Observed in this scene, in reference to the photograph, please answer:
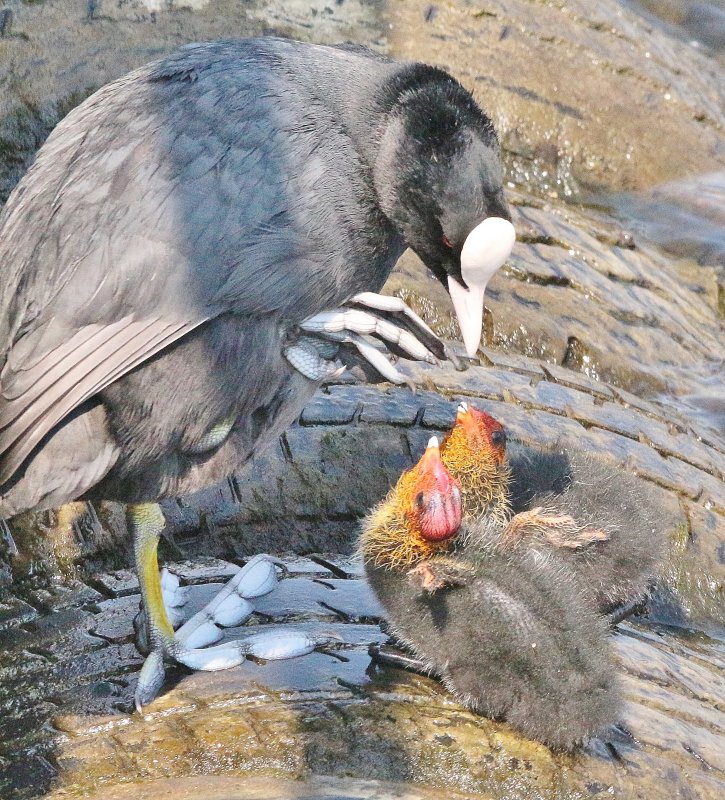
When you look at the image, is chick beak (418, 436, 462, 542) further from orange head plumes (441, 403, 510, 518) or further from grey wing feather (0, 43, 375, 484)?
grey wing feather (0, 43, 375, 484)

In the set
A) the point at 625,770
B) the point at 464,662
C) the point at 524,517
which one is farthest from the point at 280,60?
the point at 625,770

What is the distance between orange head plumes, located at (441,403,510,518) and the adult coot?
326 millimetres

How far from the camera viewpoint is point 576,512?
3330mm

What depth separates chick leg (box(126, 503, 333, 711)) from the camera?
3045 millimetres

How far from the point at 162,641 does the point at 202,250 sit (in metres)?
1.06

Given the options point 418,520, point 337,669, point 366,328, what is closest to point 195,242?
point 366,328

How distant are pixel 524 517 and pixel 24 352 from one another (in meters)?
1.40

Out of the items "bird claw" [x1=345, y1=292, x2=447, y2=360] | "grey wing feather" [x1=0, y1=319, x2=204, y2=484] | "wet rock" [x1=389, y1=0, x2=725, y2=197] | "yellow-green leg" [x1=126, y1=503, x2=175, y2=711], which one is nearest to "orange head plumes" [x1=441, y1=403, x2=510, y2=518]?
"bird claw" [x1=345, y1=292, x2=447, y2=360]

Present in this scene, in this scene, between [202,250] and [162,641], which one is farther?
[162,641]

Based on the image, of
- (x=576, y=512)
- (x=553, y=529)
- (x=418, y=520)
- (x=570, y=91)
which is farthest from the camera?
(x=570, y=91)

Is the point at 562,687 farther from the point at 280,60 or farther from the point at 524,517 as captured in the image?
the point at 280,60

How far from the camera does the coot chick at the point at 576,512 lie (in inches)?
127

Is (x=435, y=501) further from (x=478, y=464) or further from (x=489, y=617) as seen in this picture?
(x=478, y=464)

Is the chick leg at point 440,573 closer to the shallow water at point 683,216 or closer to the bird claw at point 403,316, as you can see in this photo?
the bird claw at point 403,316
